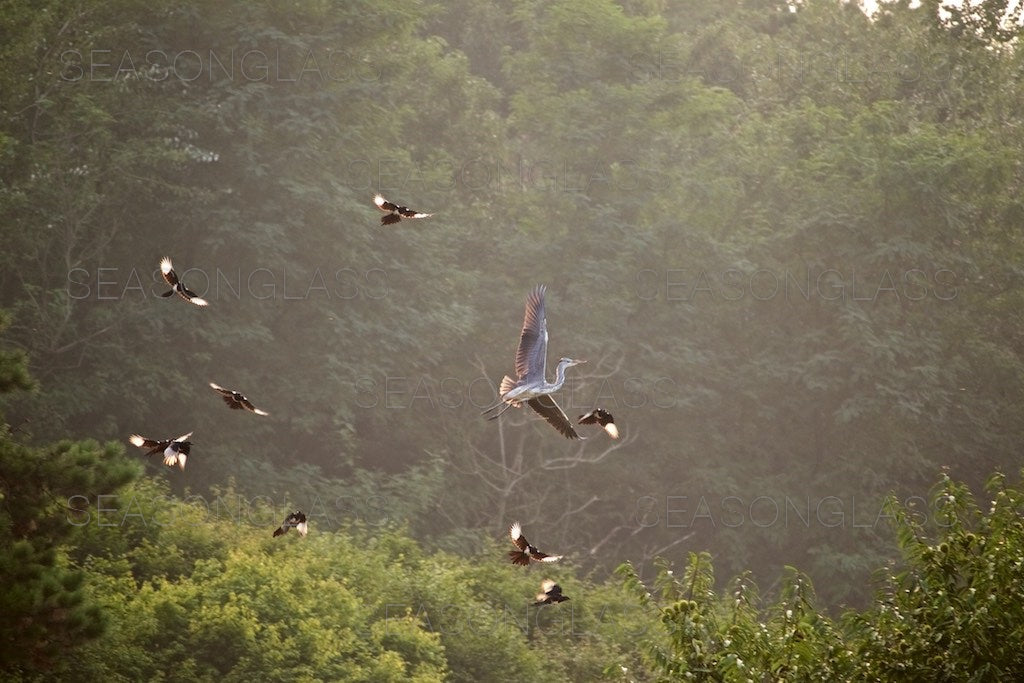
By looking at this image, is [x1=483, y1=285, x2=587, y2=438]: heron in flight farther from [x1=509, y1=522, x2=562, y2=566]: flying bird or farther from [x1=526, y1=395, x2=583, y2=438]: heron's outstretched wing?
[x1=509, y1=522, x2=562, y2=566]: flying bird

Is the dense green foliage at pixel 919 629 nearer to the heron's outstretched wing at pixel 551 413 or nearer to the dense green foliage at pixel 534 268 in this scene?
the heron's outstretched wing at pixel 551 413

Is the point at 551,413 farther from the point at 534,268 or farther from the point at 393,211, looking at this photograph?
the point at 534,268

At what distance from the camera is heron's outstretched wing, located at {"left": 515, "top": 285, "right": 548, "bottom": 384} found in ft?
42.4

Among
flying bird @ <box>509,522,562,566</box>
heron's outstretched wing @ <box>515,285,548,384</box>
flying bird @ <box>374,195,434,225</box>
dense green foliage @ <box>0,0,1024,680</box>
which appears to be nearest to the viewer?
flying bird @ <box>374,195,434,225</box>

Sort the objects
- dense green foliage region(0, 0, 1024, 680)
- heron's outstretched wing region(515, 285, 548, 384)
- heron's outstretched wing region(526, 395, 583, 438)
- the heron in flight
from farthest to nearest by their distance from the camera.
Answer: dense green foliage region(0, 0, 1024, 680) < heron's outstretched wing region(526, 395, 583, 438) < heron's outstretched wing region(515, 285, 548, 384) < the heron in flight

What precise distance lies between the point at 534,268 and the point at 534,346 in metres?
19.1

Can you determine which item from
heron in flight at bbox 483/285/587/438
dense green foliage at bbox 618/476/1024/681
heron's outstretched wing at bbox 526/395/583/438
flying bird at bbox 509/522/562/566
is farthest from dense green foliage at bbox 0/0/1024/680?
dense green foliage at bbox 618/476/1024/681

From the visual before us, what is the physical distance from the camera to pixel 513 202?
33.7 m

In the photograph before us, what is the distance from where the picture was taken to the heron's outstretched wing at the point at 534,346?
42.4ft

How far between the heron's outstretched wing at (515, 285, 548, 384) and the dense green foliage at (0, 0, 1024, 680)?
30.9ft

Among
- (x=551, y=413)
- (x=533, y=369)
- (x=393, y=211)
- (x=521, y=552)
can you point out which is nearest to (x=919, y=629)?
(x=521, y=552)

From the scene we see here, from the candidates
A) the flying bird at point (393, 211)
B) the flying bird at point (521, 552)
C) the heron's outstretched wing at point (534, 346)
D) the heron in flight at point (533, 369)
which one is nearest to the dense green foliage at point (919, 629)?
the flying bird at point (521, 552)

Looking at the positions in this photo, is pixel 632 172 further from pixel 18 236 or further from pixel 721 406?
pixel 18 236

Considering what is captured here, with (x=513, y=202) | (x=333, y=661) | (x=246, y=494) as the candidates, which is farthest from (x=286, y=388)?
(x=333, y=661)
